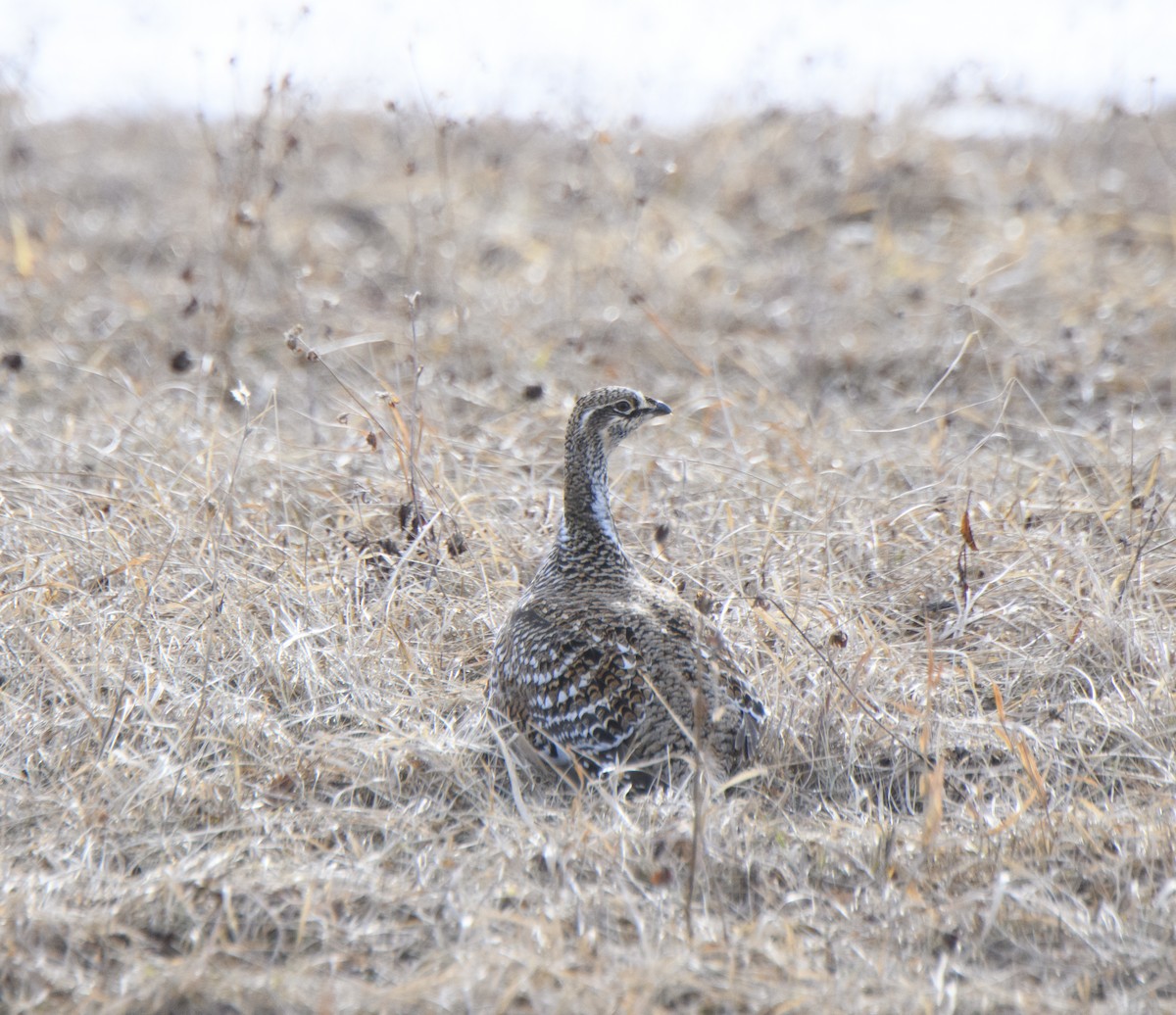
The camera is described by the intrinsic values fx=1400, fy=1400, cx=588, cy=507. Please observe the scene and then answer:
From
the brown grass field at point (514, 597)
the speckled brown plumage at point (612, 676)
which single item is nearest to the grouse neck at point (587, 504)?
the speckled brown plumage at point (612, 676)

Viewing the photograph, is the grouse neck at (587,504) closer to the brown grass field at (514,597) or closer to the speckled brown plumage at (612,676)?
the speckled brown plumage at (612,676)

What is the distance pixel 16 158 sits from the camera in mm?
9969

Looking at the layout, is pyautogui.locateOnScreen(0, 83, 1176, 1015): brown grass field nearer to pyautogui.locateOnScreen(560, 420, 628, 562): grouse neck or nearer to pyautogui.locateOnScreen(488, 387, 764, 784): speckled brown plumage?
pyautogui.locateOnScreen(488, 387, 764, 784): speckled brown plumage

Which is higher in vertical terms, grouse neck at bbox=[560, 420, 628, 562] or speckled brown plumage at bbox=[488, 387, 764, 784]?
grouse neck at bbox=[560, 420, 628, 562]

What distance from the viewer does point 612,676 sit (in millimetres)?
3898

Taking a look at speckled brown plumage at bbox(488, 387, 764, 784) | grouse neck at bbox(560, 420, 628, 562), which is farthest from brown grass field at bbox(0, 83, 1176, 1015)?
grouse neck at bbox(560, 420, 628, 562)

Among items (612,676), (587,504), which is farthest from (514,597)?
(612,676)

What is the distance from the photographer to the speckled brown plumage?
3.82m

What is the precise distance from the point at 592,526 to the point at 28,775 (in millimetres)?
1819

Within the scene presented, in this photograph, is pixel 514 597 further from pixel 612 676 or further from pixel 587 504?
pixel 612 676

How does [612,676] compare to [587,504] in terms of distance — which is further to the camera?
[587,504]

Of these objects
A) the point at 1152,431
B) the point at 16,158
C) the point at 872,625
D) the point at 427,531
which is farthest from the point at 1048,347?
the point at 16,158

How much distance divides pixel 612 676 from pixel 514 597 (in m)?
1.21

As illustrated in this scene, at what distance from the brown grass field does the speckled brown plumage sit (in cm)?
13
